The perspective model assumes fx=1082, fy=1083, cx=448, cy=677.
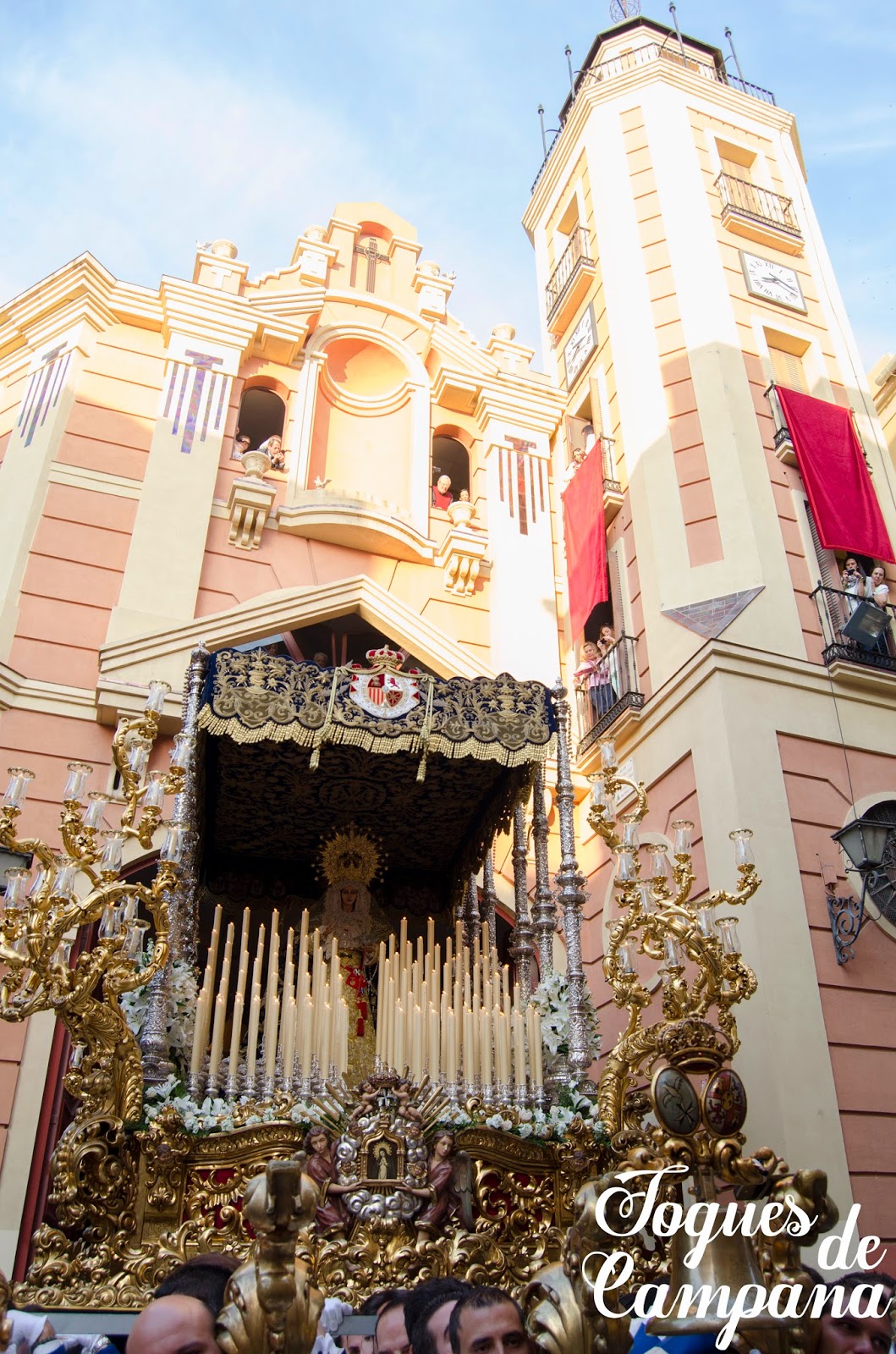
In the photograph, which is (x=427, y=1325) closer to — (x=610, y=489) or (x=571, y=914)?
(x=571, y=914)

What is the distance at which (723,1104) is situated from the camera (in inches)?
192

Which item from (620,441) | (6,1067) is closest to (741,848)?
(6,1067)

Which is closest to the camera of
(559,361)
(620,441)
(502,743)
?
(502,743)

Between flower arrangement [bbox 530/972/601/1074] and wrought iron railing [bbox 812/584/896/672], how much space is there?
14.0ft

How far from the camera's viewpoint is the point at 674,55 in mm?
16250

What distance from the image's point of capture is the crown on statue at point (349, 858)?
33.1ft

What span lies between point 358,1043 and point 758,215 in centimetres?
1110

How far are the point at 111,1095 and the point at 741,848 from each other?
158 inches

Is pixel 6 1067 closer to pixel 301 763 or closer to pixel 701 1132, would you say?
pixel 301 763

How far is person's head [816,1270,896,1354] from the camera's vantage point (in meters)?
3.03

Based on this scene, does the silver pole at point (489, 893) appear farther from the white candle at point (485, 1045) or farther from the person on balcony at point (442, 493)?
the person on balcony at point (442, 493)

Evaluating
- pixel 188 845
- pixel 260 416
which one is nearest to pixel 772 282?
pixel 260 416

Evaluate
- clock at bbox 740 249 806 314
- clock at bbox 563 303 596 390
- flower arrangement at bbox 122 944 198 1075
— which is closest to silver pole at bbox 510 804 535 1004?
flower arrangement at bbox 122 944 198 1075

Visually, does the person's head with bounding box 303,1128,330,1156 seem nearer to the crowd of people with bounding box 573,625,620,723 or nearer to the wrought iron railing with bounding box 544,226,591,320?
the crowd of people with bounding box 573,625,620,723
